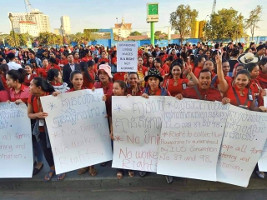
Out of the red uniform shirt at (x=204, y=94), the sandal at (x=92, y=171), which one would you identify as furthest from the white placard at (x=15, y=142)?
the red uniform shirt at (x=204, y=94)

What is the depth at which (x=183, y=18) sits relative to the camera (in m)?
35.7

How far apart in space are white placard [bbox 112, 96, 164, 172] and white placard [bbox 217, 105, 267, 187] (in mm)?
895

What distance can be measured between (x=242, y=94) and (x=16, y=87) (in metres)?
3.24

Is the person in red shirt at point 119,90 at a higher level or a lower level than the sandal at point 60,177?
higher

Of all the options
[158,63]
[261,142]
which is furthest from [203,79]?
[158,63]

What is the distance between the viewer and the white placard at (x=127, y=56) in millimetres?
4084

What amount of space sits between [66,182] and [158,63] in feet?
14.6

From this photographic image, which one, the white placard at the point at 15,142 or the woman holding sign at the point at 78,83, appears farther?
the woman holding sign at the point at 78,83

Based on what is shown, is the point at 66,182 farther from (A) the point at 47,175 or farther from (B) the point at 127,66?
(B) the point at 127,66

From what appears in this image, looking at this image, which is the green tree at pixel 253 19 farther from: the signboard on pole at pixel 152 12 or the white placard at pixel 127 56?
the white placard at pixel 127 56

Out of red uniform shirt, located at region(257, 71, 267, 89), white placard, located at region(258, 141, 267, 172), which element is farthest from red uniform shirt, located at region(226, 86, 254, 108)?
red uniform shirt, located at region(257, 71, 267, 89)

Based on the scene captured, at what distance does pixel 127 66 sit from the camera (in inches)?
162

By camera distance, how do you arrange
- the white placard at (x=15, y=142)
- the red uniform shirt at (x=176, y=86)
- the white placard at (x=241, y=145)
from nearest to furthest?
the white placard at (x=241, y=145) < the white placard at (x=15, y=142) < the red uniform shirt at (x=176, y=86)

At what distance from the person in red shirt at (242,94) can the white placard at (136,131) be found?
3.31ft
